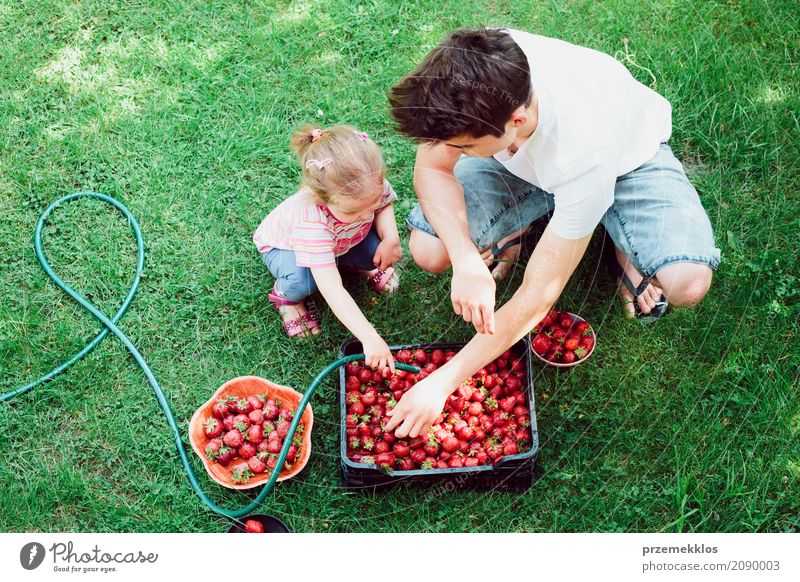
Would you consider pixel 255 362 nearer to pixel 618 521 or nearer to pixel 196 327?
pixel 196 327

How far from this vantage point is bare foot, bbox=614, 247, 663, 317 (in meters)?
2.63

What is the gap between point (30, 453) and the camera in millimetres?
2541

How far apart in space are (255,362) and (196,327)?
0.90 ft

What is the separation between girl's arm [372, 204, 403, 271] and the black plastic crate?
0.32 m

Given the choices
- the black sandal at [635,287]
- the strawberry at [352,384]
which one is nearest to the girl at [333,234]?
the strawberry at [352,384]

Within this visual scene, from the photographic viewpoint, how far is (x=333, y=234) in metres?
2.38

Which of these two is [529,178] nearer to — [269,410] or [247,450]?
[269,410]

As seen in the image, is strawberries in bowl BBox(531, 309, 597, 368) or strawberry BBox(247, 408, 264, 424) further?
strawberries in bowl BBox(531, 309, 597, 368)

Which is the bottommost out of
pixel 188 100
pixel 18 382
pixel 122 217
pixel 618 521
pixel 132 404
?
pixel 618 521

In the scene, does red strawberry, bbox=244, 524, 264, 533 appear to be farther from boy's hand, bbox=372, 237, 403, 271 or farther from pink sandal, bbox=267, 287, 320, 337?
boy's hand, bbox=372, 237, 403, 271

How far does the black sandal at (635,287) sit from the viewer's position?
2629 millimetres

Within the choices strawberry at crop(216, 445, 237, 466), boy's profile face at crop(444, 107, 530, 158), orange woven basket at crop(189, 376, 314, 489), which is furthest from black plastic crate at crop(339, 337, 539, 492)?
boy's profile face at crop(444, 107, 530, 158)

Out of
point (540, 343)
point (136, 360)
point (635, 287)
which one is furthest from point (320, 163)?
point (635, 287)

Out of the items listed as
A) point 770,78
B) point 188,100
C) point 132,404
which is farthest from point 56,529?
point 770,78
